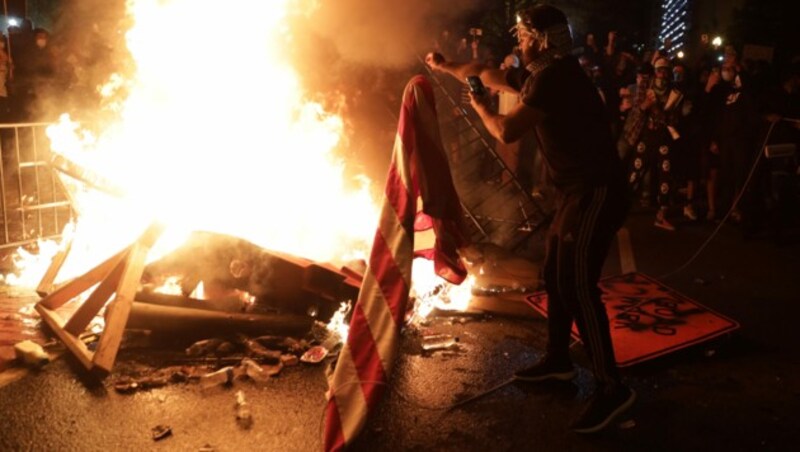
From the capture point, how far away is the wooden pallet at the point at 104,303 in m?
4.13

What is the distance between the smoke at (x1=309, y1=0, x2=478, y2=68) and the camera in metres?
7.70

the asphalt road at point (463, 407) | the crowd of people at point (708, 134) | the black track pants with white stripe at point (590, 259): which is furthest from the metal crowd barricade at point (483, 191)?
the black track pants with white stripe at point (590, 259)

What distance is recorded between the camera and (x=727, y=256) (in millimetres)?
7387

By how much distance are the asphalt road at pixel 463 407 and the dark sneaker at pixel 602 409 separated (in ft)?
0.25

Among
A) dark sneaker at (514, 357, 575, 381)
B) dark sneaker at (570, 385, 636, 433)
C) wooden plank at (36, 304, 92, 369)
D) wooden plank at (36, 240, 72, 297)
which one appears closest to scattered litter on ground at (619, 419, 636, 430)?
dark sneaker at (570, 385, 636, 433)

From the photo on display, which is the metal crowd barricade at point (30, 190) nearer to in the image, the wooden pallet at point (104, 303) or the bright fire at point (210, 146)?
the bright fire at point (210, 146)

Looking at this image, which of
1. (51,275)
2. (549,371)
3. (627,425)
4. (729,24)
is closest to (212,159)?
(51,275)

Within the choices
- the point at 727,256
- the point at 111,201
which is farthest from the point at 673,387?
the point at 111,201

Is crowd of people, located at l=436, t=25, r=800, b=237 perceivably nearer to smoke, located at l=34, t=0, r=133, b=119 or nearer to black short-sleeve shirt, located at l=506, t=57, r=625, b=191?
black short-sleeve shirt, located at l=506, t=57, r=625, b=191

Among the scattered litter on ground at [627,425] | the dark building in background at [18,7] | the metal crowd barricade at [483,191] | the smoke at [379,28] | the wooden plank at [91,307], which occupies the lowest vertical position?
the scattered litter on ground at [627,425]

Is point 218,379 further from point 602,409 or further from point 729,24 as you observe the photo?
point 729,24

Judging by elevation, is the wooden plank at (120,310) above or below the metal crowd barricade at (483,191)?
below

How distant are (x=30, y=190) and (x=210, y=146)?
136 inches

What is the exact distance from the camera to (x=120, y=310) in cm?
438
